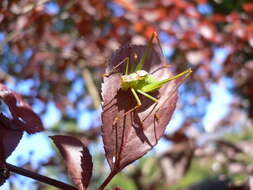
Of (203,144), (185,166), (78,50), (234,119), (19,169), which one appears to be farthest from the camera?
(234,119)

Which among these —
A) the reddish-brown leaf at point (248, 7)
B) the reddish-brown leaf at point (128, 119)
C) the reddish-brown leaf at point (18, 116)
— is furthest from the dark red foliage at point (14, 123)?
the reddish-brown leaf at point (248, 7)

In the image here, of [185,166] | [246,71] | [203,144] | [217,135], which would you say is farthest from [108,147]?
[246,71]

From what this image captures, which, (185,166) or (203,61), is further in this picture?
(203,61)

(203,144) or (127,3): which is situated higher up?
(127,3)

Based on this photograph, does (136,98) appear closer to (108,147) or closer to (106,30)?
(108,147)

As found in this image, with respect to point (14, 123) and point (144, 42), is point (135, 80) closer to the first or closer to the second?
point (14, 123)

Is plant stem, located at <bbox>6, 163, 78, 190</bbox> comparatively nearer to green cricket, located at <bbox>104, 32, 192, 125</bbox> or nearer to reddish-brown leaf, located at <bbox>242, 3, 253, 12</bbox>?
green cricket, located at <bbox>104, 32, 192, 125</bbox>

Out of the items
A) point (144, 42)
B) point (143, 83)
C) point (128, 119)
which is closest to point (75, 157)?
point (128, 119)
